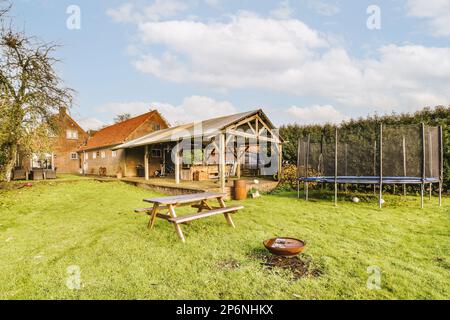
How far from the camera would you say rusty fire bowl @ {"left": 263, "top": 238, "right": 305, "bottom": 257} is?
3.91 metres

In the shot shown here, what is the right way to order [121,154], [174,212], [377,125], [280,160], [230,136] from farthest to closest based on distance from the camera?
[121,154] < [280,160] < [230,136] < [377,125] < [174,212]

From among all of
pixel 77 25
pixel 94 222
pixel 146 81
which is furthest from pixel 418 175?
pixel 146 81

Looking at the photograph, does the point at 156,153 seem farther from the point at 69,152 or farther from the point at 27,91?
the point at 69,152

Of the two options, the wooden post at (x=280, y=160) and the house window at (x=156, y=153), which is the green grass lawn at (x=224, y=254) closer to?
the wooden post at (x=280, y=160)

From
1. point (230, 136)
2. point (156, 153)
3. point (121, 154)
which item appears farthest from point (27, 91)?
point (230, 136)

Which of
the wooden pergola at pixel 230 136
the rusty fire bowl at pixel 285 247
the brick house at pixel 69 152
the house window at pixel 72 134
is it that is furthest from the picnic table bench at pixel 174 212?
the house window at pixel 72 134

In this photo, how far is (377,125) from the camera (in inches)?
481

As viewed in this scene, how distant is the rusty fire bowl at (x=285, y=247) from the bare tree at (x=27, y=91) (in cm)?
1538

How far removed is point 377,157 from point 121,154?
18.2 metres

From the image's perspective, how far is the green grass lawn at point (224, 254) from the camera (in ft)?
10.6

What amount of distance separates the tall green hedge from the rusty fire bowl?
9980 mm

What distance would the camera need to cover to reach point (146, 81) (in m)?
16.1

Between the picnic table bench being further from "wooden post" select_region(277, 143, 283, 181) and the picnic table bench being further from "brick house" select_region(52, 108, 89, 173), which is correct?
"brick house" select_region(52, 108, 89, 173)
